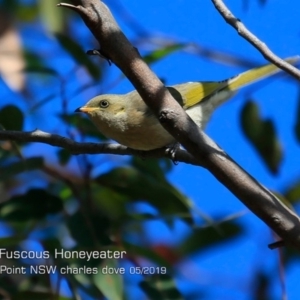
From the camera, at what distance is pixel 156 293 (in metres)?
3.30

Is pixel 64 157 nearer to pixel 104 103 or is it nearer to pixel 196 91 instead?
pixel 104 103

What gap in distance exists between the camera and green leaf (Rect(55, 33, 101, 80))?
3895 mm

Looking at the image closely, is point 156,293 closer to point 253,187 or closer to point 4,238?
point 4,238

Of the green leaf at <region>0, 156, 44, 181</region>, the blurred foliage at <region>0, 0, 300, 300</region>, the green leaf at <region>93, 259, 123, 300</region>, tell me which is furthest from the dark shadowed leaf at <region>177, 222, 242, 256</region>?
the green leaf at <region>0, 156, 44, 181</region>

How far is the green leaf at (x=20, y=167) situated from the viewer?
3.33 meters

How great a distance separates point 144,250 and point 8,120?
924mm

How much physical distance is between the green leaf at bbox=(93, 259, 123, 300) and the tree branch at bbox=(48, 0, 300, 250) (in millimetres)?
1135

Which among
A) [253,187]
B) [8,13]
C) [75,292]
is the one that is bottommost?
[253,187]

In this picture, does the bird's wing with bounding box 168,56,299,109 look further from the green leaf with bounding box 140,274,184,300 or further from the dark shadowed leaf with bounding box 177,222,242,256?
the green leaf with bounding box 140,274,184,300

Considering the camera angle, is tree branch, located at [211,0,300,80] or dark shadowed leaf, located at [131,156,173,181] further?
dark shadowed leaf, located at [131,156,173,181]

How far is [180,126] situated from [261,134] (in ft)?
6.99

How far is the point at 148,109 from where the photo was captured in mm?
3803

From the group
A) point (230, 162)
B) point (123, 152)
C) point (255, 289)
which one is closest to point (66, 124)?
point (123, 152)

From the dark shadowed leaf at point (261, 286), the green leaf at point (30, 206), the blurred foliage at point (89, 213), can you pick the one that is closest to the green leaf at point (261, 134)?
the blurred foliage at point (89, 213)
